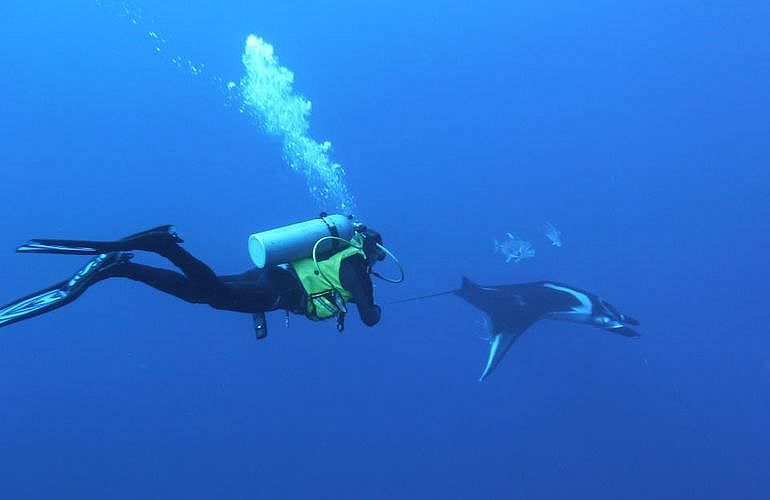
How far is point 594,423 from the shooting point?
1418 cm

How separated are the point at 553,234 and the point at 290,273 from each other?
1586 centimetres

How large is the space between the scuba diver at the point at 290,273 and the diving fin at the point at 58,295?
0.02 metres

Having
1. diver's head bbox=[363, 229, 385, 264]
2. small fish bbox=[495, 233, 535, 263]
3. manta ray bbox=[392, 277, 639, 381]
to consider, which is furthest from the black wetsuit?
small fish bbox=[495, 233, 535, 263]

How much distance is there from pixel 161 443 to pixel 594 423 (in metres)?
11.6

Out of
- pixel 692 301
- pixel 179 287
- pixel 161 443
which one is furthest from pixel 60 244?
pixel 692 301

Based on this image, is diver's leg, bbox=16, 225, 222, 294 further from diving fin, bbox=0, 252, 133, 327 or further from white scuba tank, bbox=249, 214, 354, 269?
white scuba tank, bbox=249, 214, 354, 269

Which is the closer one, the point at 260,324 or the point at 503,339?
the point at 260,324

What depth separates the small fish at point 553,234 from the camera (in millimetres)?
19080

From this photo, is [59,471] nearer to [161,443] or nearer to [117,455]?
[117,455]

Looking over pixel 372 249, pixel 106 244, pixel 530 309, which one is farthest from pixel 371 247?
pixel 530 309

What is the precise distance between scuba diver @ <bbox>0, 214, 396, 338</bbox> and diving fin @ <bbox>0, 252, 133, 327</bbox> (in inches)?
0.6

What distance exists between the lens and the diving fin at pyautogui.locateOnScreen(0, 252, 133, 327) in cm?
363

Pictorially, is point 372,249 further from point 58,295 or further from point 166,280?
point 58,295

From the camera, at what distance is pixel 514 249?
18.5 m
